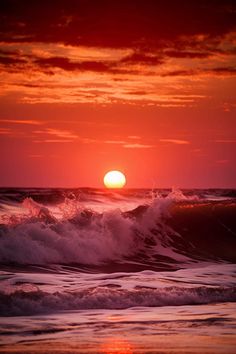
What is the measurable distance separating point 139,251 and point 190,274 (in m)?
6.12

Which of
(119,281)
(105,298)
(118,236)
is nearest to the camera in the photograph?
(105,298)

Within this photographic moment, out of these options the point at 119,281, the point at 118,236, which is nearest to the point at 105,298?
the point at 119,281

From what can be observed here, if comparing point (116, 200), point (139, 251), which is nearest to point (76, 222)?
point (139, 251)

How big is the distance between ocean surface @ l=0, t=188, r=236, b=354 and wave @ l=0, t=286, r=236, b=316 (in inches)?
0.8

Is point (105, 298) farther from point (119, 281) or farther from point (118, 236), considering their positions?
point (118, 236)

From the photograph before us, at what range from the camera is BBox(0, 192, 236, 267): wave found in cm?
2128

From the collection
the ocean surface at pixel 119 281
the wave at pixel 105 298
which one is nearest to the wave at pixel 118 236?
the ocean surface at pixel 119 281

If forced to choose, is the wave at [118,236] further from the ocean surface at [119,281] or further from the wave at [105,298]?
the wave at [105,298]

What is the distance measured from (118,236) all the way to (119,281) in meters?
9.45

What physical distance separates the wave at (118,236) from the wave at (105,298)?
6.42 m

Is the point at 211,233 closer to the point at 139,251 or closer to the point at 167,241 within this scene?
the point at 167,241

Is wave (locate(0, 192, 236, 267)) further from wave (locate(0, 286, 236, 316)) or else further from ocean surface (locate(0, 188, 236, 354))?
wave (locate(0, 286, 236, 316))

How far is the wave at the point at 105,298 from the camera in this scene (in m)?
12.6

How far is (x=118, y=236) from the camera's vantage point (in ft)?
83.1
